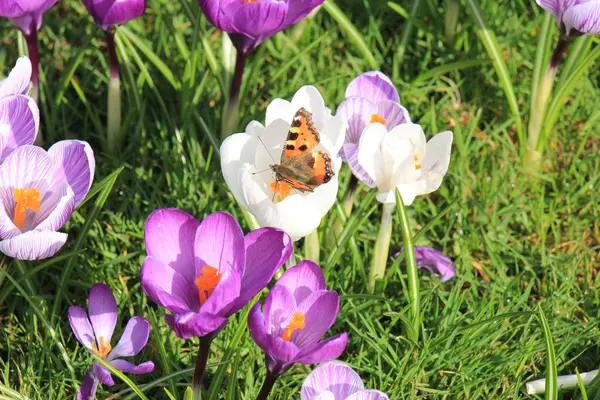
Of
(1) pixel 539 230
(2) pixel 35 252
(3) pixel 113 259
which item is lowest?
(3) pixel 113 259

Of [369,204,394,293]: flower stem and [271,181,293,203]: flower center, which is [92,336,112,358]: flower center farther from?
[369,204,394,293]: flower stem

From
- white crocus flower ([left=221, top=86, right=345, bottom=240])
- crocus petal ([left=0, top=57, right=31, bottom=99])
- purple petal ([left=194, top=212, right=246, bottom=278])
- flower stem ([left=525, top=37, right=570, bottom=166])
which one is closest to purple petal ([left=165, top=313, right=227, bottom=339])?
purple petal ([left=194, top=212, right=246, bottom=278])

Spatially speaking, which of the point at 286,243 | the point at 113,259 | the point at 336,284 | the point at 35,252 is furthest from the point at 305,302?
the point at 113,259

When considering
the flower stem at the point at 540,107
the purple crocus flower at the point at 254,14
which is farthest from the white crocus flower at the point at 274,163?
the flower stem at the point at 540,107

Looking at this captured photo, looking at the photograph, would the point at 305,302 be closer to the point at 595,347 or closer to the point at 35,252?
the point at 35,252

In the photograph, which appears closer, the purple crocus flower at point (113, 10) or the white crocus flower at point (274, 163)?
the white crocus flower at point (274, 163)

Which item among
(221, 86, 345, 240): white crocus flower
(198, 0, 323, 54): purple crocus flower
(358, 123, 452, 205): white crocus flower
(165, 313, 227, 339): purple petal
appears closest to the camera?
(165, 313, 227, 339): purple petal

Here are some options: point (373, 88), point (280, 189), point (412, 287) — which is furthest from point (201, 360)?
point (373, 88)

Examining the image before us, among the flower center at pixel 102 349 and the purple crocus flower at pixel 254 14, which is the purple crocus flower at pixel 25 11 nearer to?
the purple crocus flower at pixel 254 14
